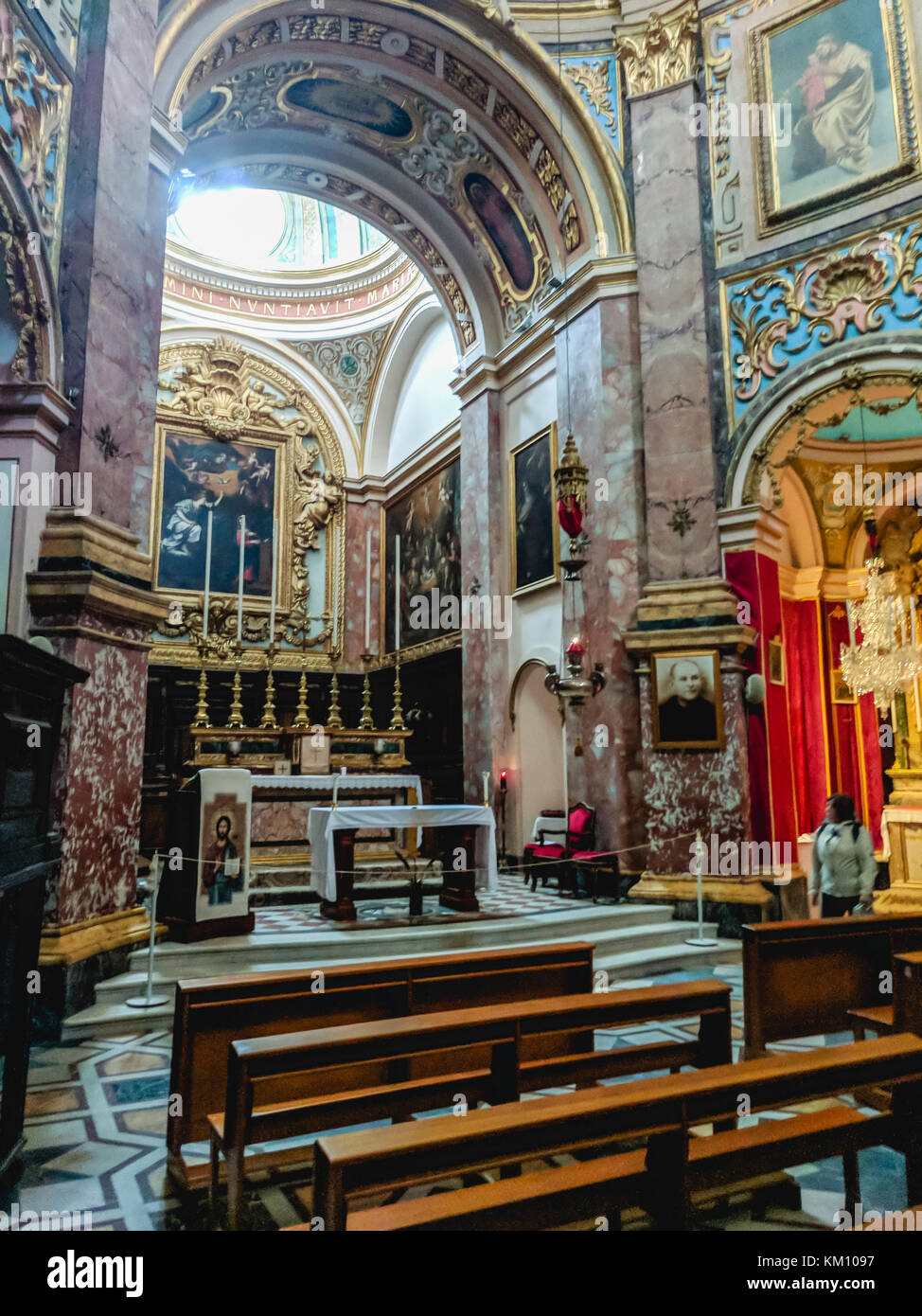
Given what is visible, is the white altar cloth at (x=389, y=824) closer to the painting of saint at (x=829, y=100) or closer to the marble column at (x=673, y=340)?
the marble column at (x=673, y=340)

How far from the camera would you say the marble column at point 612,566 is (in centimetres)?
917

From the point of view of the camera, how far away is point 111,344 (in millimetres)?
6402

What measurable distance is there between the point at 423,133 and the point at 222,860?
948 cm

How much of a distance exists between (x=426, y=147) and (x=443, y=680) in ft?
23.9

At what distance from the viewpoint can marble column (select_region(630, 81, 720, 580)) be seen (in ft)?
29.7

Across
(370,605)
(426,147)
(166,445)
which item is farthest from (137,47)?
(370,605)

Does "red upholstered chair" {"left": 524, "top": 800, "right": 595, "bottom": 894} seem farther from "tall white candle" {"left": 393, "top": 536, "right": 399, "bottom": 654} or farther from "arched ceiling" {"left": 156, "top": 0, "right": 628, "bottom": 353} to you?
"arched ceiling" {"left": 156, "top": 0, "right": 628, "bottom": 353}

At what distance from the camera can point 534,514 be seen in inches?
441

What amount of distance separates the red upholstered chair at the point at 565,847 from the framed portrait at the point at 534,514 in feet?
9.47

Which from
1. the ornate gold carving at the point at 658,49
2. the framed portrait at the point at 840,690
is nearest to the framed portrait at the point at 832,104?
the ornate gold carving at the point at 658,49

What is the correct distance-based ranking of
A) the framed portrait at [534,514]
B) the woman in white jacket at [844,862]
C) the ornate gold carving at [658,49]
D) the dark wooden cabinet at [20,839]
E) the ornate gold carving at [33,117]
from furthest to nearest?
the framed portrait at [534,514]
the ornate gold carving at [658,49]
the woman in white jacket at [844,862]
the ornate gold carving at [33,117]
the dark wooden cabinet at [20,839]

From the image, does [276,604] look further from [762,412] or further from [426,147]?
[762,412]

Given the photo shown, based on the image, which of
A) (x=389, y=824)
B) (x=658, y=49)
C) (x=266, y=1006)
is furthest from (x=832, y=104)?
(x=266, y=1006)

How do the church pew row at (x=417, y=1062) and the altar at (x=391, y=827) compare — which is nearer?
the church pew row at (x=417, y=1062)
